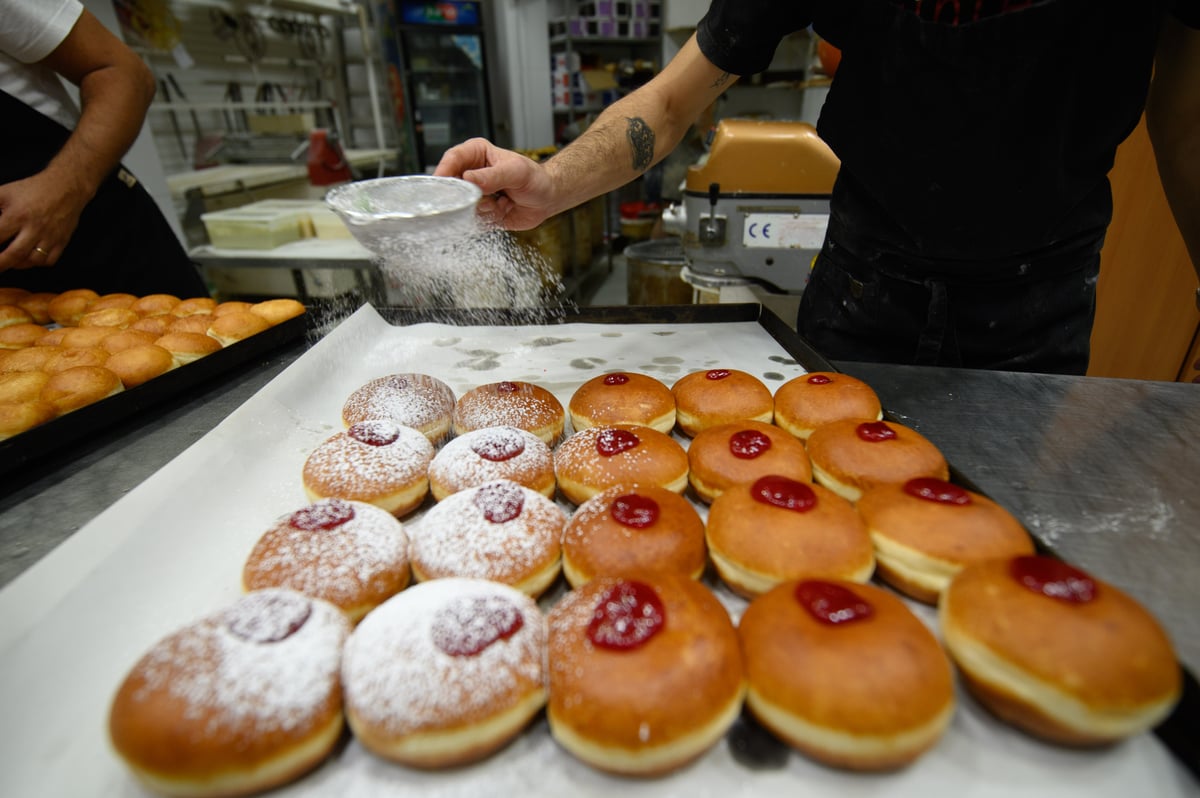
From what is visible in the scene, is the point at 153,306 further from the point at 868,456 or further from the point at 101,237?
the point at 868,456

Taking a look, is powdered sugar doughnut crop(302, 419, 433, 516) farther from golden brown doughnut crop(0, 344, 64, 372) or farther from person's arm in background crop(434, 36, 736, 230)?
golden brown doughnut crop(0, 344, 64, 372)

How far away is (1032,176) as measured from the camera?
171 cm

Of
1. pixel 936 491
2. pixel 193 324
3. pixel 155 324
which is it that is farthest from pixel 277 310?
pixel 936 491

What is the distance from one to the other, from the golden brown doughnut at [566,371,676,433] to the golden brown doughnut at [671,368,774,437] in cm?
6

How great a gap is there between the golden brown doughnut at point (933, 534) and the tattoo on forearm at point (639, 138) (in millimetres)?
1577

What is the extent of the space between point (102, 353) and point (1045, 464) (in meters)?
2.99

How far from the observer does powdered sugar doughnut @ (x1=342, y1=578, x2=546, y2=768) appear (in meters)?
0.93

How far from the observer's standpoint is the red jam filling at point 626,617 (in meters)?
0.99

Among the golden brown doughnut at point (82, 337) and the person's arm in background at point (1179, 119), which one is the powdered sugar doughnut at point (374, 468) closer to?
the golden brown doughnut at point (82, 337)

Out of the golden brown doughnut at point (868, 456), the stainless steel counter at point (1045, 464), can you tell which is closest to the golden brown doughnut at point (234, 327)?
the stainless steel counter at point (1045, 464)

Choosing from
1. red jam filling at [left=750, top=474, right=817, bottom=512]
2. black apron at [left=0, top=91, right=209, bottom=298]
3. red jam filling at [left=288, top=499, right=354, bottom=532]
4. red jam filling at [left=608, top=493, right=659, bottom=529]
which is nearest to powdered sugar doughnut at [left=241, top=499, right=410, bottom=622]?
red jam filling at [left=288, top=499, right=354, bottom=532]

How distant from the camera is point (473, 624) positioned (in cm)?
105

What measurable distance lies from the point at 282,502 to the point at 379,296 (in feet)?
10.7

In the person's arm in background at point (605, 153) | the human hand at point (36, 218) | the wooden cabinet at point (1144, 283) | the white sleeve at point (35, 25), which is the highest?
the white sleeve at point (35, 25)
